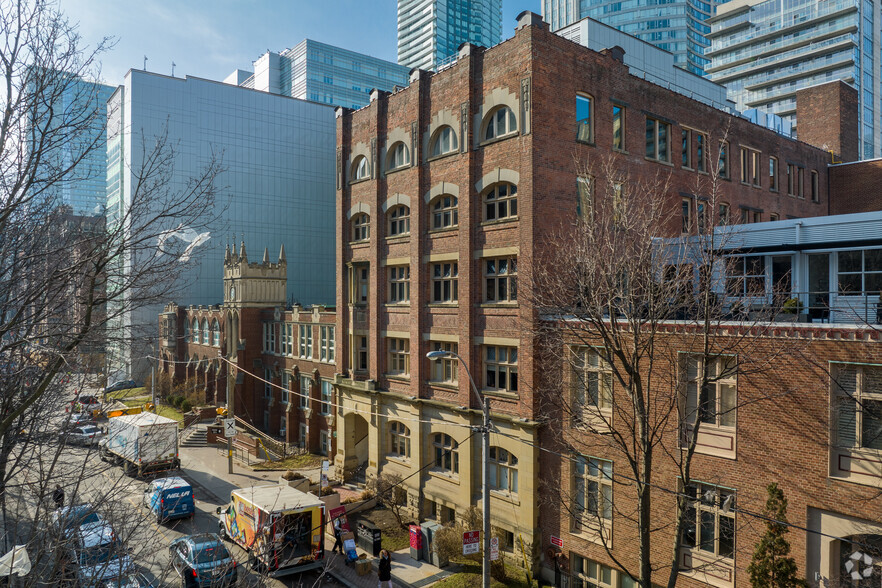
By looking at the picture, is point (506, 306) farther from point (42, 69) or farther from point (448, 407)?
point (42, 69)

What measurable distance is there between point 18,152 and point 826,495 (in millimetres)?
18003

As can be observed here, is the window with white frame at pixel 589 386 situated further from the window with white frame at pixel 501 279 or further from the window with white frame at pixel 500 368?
the window with white frame at pixel 501 279

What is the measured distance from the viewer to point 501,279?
23.6 m

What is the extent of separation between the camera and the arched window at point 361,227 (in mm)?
31312

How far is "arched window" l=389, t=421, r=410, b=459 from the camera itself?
28.0m

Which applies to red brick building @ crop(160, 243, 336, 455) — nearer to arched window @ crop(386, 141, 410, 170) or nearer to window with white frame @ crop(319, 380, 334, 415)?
window with white frame @ crop(319, 380, 334, 415)

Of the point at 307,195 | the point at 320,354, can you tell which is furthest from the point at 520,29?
the point at 307,195

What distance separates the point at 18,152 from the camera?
7.38m

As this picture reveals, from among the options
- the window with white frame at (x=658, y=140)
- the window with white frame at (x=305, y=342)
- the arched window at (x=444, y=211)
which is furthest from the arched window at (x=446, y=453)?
the window with white frame at (x=305, y=342)

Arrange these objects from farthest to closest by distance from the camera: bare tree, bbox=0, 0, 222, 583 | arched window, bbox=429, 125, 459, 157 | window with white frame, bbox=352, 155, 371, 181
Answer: window with white frame, bbox=352, 155, 371, 181 → arched window, bbox=429, 125, 459, 157 → bare tree, bbox=0, 0, 222, 583

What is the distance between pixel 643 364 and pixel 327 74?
133 metres

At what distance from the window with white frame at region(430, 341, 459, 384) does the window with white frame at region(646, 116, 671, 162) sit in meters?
12.5

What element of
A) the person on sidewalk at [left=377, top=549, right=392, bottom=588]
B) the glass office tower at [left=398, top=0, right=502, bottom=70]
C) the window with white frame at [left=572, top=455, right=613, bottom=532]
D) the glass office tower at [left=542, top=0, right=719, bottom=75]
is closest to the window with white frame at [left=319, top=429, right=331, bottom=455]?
the person on sidewalk at [left=377, top=549, right=392, bottom=588]

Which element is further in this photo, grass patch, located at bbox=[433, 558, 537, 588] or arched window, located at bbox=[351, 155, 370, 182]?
arched window, located at bbox=[351, 155, 370, 182]
